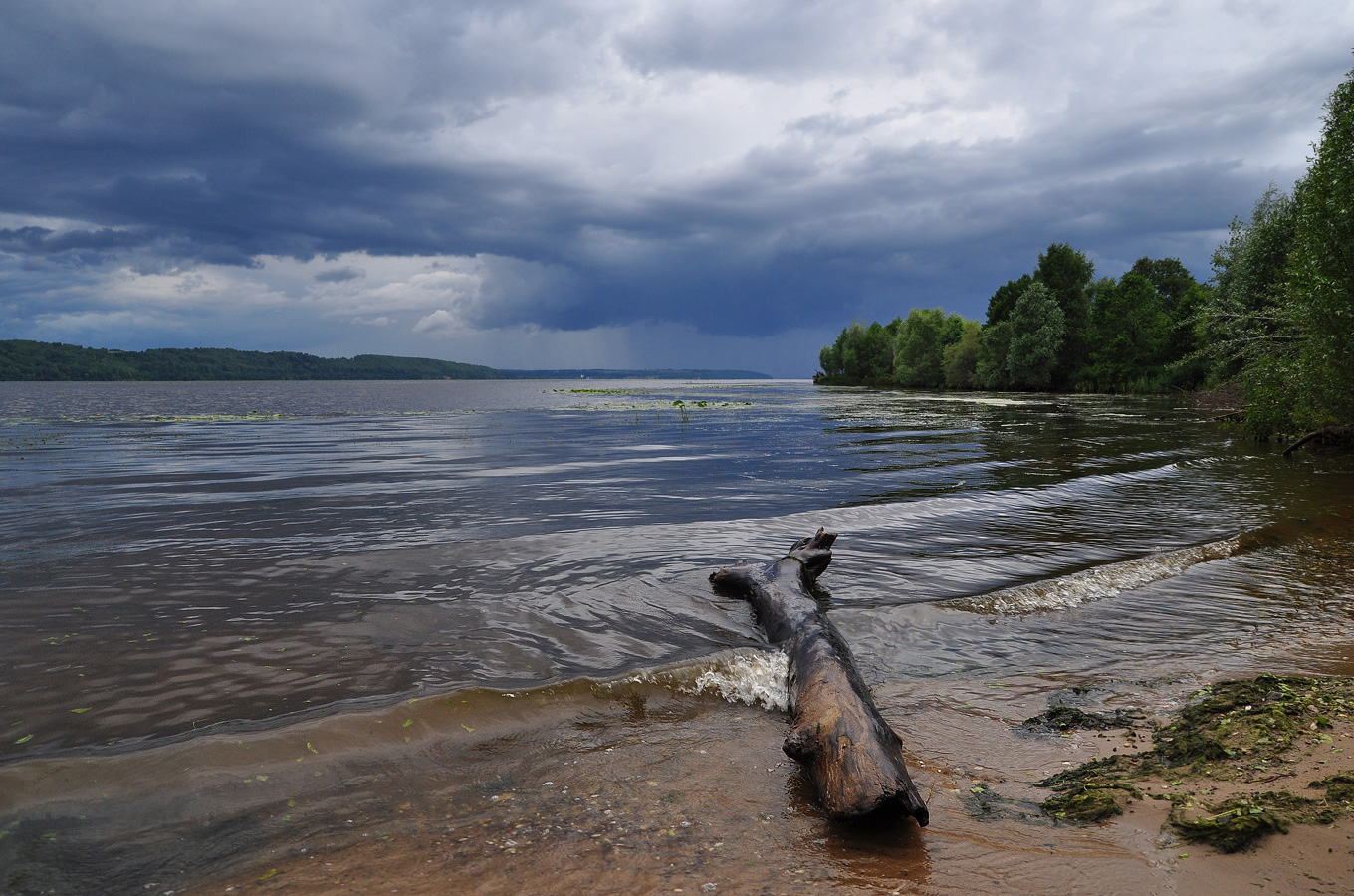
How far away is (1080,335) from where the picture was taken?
91250 millimetres

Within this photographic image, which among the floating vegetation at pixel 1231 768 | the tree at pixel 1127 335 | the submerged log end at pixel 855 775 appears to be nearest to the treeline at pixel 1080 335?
the tree at pixel 1127 335

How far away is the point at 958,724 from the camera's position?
5.84 m

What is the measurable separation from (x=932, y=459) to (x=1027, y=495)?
23.7ft

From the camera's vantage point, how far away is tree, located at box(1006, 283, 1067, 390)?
90.0 meters

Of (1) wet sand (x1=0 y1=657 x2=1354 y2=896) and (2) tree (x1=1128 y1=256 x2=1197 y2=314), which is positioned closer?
(1) wet sand (x1=0 y1=657 x2=1354 y2=896)

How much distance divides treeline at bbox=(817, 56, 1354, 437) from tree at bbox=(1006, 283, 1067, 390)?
181 mm

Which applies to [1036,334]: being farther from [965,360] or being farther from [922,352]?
[922,352]

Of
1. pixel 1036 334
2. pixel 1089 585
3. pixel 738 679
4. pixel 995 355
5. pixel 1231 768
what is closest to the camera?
pixel 1231 768

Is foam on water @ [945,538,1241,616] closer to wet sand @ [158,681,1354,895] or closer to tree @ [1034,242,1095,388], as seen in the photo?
wet sand @ [158,681,1354,895]

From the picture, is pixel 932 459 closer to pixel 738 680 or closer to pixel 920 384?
pixel 738 680

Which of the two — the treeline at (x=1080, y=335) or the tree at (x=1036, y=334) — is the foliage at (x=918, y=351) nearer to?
the treeline at (x=1080, y=335)

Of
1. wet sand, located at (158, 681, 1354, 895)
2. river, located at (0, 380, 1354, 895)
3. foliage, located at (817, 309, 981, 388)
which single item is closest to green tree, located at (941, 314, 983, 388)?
foliage, located at (817, 309, 981, 388)

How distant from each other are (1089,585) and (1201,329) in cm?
3039

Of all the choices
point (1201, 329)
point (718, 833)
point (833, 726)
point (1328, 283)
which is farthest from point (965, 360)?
point (718, 833)
